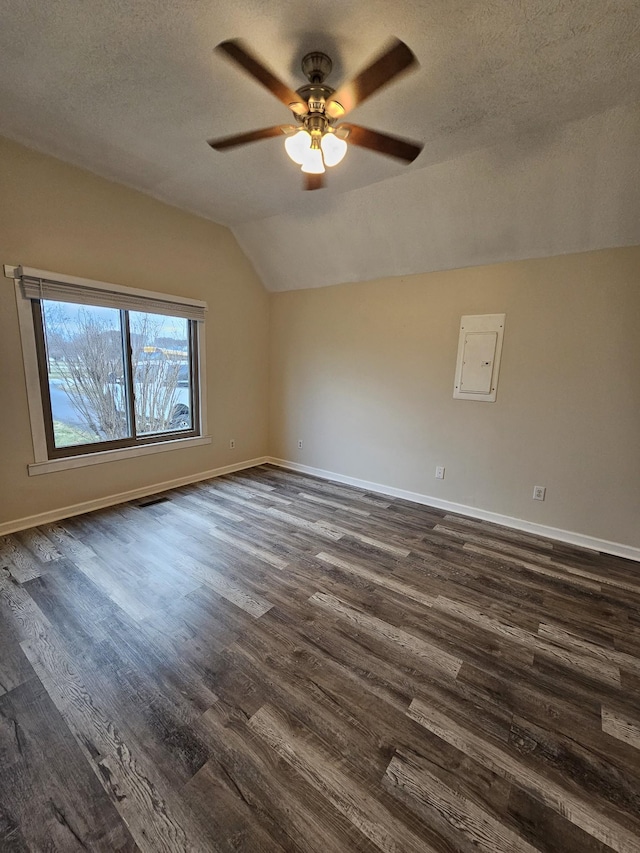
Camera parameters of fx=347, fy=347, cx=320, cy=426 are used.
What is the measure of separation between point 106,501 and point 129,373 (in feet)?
4.01

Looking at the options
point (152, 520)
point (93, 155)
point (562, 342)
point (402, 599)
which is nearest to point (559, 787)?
point (402, 599)

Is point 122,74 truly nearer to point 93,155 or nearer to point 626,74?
point 93,155

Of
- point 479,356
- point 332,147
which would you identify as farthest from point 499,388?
point 332,147

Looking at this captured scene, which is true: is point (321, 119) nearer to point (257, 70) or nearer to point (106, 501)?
point (257, 70)

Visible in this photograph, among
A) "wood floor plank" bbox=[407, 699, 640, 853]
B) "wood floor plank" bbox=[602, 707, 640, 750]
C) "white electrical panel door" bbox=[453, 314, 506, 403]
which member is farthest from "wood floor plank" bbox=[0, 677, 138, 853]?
"white electrical panel door" bbox=[453, 314, 506, 403]

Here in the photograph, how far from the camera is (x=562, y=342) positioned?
278cm

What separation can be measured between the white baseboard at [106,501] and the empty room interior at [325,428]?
1.3 inches

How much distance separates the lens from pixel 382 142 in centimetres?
171

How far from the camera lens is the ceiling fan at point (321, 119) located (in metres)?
1.41

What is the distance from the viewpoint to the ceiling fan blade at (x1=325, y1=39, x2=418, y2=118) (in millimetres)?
1247

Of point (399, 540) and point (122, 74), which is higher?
point (122, 74)

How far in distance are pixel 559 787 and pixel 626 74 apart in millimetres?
2997

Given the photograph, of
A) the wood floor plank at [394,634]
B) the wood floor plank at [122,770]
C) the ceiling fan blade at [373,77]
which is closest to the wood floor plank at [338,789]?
the wood floor plank at [122,770]

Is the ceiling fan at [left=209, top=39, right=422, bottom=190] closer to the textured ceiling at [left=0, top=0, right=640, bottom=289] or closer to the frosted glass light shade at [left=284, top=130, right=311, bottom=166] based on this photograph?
the frosted glass light shade at [left=284, top=130, right=311, bottom=166]
